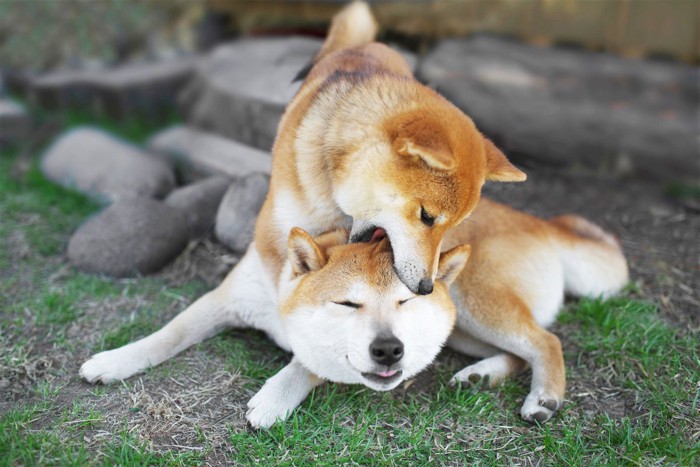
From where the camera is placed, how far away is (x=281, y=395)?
3.35m

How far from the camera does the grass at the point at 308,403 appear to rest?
3.11 meters

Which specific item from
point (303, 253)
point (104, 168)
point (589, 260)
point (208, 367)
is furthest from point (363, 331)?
point (104, 168)

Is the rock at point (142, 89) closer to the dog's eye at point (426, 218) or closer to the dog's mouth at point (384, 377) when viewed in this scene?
the dog's eye at point (426, 218)

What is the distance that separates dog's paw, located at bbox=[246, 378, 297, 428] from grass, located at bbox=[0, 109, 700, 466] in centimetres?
5

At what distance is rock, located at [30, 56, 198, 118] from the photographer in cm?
731

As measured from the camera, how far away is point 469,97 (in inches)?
Answer: 258

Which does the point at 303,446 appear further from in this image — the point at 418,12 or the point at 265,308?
the point at 418,12

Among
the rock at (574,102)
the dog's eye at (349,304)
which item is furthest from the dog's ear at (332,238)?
the rock at (574,102)

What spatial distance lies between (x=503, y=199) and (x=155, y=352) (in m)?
3.07

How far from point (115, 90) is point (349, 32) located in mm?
3529

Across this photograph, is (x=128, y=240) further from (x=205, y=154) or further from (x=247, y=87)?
(x=247, y=87)

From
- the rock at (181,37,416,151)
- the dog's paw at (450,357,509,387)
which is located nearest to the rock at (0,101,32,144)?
the rock at (181,37,416,151)

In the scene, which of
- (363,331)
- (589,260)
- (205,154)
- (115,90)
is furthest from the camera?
(115,90)

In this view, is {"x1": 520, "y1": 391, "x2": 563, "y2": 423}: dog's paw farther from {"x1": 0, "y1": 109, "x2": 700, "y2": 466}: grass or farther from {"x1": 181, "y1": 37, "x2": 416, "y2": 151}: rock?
{"x1": 181, "y1": 37, "x2": 416, "y2": 151}: rock
